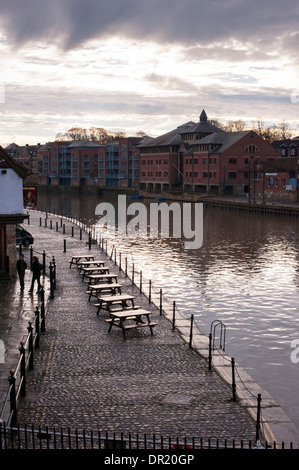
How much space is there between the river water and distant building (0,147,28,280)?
8.34m

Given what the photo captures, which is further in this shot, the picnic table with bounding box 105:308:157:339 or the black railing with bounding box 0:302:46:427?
→ the picnic table with bounding box 105:308:157:339

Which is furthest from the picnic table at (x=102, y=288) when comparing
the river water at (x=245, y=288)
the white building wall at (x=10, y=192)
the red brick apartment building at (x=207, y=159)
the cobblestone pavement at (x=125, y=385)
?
the red brick apartment building at (x=207, y=159)

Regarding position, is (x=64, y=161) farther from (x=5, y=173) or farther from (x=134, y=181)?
(x=5, y=173)

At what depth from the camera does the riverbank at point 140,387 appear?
12.1m

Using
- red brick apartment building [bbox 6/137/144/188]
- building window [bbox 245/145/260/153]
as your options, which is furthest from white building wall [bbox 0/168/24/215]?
red brick apartment building [bbox 6/137/144/188]

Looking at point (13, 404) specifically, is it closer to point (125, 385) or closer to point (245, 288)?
point (125, 385)

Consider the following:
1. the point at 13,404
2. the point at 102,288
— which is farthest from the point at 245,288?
the point at 13,404

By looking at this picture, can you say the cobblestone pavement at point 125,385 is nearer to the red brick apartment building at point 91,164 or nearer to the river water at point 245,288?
the river water at point 245,288

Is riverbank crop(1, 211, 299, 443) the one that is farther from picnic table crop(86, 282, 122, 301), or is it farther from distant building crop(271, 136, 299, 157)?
distant building crop(271, 136, 299, 157)

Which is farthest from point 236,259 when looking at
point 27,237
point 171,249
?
point 27,237

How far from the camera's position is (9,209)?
2927 centimetres

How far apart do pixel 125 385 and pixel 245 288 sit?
57.1 feet

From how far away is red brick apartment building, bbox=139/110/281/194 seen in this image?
367 ft

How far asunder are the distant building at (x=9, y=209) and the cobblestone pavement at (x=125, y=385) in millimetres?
8734
